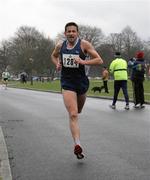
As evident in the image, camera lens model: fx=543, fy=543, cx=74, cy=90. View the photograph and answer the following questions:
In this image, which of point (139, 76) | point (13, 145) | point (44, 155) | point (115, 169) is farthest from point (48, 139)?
point (139, 76)

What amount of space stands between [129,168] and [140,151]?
1.32m

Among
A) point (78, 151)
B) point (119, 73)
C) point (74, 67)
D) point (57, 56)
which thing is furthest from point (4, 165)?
point (119, 73)

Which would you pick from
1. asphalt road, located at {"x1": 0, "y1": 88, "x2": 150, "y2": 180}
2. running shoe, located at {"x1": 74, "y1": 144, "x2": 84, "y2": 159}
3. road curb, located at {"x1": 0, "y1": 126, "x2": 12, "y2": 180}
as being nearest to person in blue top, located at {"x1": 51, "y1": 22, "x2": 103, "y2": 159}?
running shoe, located at {"x1": 74, "y1": 144, "x2": 84, "y2": 159}

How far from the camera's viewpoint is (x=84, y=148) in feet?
27.4

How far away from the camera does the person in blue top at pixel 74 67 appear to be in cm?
761

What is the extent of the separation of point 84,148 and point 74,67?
1404mm

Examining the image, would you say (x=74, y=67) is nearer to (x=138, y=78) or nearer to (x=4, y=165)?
(x=4, y=165)

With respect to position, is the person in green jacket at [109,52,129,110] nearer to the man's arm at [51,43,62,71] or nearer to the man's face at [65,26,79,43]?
the man's arm at [51,43,62,71]

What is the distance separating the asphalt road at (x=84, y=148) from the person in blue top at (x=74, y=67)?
608mm

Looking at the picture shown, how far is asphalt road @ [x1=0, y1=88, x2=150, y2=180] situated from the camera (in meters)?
6.50

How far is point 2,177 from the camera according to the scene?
20.2ft

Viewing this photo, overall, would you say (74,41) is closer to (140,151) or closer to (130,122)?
(140,151)

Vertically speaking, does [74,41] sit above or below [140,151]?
above

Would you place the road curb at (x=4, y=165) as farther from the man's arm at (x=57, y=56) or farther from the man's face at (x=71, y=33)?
the man's face at (x=71, y=33)
